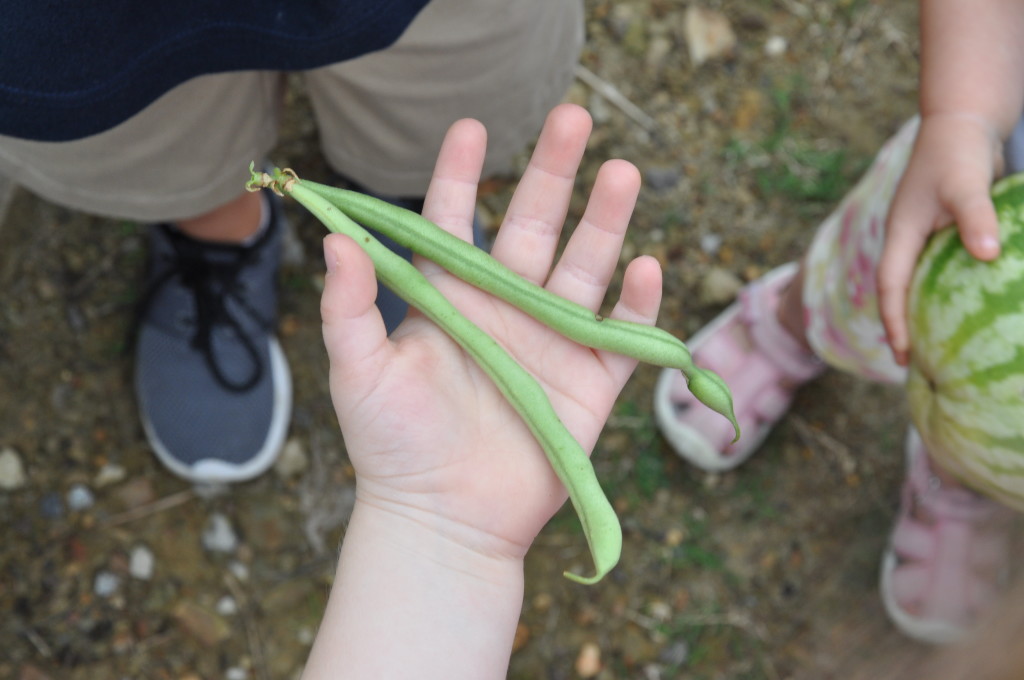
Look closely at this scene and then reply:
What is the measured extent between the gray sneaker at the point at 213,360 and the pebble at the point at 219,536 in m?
0.18

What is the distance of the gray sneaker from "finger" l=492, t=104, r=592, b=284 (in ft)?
4.66

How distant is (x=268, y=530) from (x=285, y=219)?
4.48 feet

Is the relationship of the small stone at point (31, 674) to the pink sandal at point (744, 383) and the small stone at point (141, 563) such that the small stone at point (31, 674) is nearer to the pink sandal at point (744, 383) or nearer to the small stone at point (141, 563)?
the small stone at point (141, 563)

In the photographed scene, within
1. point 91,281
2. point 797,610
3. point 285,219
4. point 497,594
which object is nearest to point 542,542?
point 797,610

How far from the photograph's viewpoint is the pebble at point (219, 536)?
3281mm

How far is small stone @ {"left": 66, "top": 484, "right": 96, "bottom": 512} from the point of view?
325 centimetres

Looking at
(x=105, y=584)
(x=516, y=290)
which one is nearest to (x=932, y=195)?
(x=516, y=290)

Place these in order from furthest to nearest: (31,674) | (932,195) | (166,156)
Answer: (31,674) < (166,156) < (932,195)

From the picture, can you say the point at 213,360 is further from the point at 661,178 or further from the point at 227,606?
the point at 661,178

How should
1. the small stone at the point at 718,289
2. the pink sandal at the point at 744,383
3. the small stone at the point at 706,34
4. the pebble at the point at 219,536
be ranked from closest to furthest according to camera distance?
the pebble at the point at 219,536
the pink sandal at the point at 744,383
the small stone at the point at 718,289
the small stone at the point at 706,34

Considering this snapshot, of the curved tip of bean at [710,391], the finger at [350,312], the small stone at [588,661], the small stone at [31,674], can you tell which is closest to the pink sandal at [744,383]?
the small stone at [588,661]

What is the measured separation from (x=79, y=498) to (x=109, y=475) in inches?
5.4

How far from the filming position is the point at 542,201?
2277 mm

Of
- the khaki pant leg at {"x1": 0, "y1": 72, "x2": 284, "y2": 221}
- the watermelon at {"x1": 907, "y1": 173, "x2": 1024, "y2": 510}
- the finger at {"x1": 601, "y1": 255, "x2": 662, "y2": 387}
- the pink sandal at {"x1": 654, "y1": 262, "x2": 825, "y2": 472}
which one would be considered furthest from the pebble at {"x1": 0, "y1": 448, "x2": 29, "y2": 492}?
the watermelon at {"x1": 907, "y1": 173, "x2": 1024, "y2": 510}
